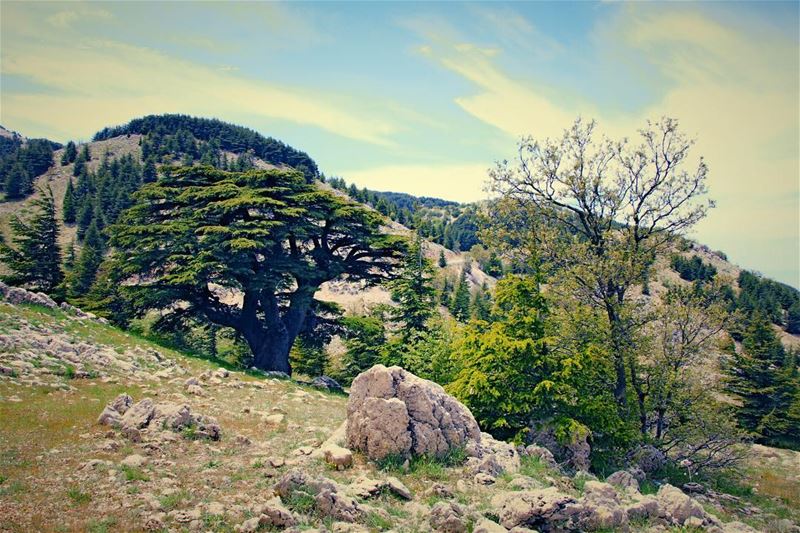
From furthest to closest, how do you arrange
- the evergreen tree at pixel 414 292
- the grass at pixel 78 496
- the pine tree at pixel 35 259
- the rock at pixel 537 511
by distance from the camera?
the pine tree at pixel 35 259 → the evergreen tree at pixel 414 292 → the rock at pixel 537 511 → the grass at pixel 78 496

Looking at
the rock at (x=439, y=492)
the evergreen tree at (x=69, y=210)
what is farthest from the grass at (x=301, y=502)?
the evergreen tree at (x=69, y=210)

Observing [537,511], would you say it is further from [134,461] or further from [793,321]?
[793,321]

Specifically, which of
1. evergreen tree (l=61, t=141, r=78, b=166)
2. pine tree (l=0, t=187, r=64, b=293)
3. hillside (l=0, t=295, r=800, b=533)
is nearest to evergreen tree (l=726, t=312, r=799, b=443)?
hillside (l=0, t=295, r=800, b=533)

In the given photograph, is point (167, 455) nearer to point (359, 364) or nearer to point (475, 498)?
point (475, 498)

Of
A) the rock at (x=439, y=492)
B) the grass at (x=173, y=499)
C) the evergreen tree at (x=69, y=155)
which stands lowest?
the grass at (x=173, y=499)

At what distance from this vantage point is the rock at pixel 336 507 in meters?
7.85

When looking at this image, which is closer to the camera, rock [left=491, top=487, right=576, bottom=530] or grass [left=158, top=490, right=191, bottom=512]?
grass [left=158, top=490, right=191, bottom=512]

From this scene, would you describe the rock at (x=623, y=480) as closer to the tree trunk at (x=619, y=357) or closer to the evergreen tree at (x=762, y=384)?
the tree trunk at (x=619, y=357)

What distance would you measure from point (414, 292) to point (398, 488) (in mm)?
19353

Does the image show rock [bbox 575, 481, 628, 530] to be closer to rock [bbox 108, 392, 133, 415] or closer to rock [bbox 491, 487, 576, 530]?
rock [bbox 491, 487, 576, 530]

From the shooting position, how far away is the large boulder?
10938 millimetres

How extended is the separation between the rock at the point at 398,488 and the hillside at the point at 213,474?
3 centimetres

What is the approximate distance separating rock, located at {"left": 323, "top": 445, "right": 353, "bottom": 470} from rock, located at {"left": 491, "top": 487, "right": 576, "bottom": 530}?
3.50 meters

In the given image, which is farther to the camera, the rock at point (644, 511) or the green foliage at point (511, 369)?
the green foliage at point (511, 369)
